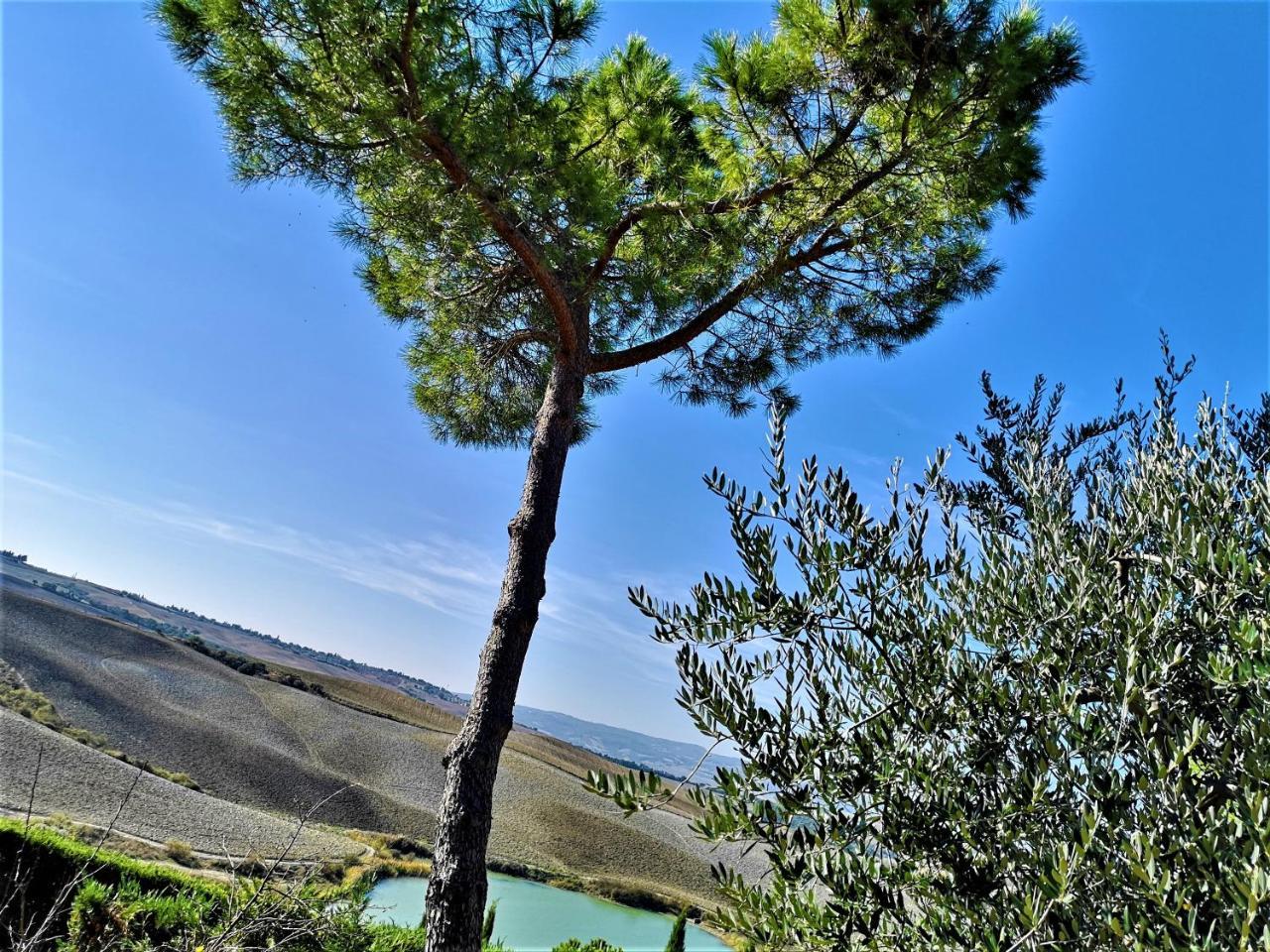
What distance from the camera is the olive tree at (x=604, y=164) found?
431 cm

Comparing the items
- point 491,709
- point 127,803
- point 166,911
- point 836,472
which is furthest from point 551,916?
point 836,472

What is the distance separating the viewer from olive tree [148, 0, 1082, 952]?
4312 millimetres

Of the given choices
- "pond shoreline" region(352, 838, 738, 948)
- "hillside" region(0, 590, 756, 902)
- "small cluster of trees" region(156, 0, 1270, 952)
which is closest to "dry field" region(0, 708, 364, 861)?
"hillside" region(0, 590, 756, 902)

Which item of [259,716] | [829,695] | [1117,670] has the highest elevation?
[1117,670]

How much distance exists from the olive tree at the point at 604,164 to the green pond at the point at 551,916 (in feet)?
32.5

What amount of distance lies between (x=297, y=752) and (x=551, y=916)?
12.5 metres

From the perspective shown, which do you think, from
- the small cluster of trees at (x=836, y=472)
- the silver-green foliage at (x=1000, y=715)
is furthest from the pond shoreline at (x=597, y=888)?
the silver-green foliage at (x=1000, y=715)

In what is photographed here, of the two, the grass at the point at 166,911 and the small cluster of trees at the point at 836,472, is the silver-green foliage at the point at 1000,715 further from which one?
the grass at the point at 166,911

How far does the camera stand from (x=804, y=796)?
1.76 meters

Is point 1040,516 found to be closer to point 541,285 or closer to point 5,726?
point 541,285

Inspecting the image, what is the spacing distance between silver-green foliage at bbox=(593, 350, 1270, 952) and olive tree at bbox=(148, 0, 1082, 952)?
9.26 ft

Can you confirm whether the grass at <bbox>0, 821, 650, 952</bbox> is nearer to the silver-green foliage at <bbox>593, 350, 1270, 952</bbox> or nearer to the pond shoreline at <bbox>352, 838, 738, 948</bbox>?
the silver-green foliage at <bbox>593, 350, 1270, 952</bbox>

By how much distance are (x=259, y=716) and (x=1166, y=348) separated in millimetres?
28171

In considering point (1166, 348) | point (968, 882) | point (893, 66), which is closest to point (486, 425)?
point (893, 66)
